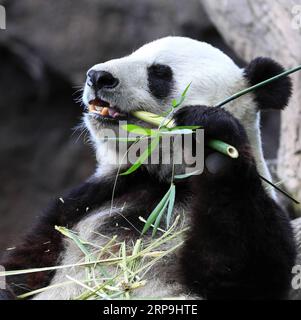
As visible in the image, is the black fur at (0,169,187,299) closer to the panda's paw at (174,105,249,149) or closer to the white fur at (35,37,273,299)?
the white fur at (35,37,273,299)

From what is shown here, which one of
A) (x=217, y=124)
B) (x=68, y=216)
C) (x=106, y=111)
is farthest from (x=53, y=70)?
(x=217, y=124)

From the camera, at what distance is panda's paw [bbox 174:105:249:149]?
11.3 ft

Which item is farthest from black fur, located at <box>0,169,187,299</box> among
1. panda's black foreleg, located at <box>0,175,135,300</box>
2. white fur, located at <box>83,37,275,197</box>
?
white fur, located at <box>83,37,275,197</box>

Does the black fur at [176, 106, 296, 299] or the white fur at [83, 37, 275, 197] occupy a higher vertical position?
the white fur at [83, 37, 275, 197]

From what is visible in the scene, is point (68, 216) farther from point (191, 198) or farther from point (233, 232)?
point (233, 232)

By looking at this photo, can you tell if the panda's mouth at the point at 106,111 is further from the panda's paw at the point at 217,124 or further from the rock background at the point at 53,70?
the rock background at the point at 53,70

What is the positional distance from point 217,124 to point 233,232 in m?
0.54

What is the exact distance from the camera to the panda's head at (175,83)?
4.18 metres

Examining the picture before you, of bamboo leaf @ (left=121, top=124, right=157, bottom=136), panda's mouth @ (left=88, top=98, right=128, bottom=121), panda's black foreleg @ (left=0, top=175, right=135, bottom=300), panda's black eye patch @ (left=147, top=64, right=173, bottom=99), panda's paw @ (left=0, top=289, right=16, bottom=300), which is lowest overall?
panda's paw @ (left=0, top=289, right=16, bottom=300)

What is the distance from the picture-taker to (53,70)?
1034cm

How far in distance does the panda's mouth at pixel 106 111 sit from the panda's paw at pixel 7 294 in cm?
122

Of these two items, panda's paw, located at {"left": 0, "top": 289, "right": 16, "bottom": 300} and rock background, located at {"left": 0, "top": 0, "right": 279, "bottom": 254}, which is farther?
rock background, located at {"left": 0, "top": 0, "right": 279, "bottom": 254}

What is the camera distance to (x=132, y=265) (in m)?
3.91

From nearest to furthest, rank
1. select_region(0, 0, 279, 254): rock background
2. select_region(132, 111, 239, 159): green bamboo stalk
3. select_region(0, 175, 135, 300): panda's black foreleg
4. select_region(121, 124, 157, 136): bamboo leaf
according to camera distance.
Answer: select_region(132, 111, 239, 159): green bamboo stalk, select_region(121, 124, 157, 136): bamboo leaf, select_region(0, 175, 135, 300): panda's black foreleg, select_region(0, 0, 279, 254): rock background
